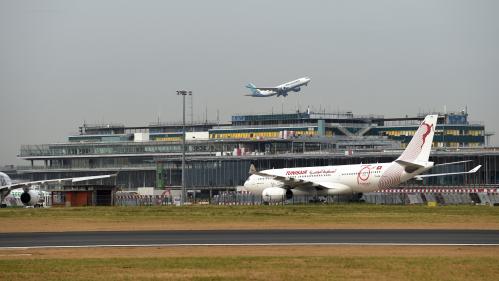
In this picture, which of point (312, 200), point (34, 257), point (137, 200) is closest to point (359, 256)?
point (34, 257)

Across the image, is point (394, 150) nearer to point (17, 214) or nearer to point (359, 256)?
point (17, 214)

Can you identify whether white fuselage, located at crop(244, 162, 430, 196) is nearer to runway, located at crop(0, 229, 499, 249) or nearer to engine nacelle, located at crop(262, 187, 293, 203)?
engine nacelle, located at crop(262, 187, 293, 203)

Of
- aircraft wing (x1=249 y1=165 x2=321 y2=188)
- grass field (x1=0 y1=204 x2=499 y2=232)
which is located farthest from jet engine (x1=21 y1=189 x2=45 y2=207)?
grass field (x1=0 y1=204 x2=499 y2=232)

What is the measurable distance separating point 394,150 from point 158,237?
135 metres

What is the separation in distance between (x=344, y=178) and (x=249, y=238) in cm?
6835

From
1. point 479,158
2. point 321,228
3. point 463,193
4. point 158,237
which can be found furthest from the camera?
point 479,158

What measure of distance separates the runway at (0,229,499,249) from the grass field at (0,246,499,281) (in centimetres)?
326

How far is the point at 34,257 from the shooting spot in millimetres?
39250

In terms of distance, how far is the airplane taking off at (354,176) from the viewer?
10838 cm

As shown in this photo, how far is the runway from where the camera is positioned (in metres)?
45.4

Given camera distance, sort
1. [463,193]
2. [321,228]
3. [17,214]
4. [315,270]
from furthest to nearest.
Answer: [463,193] < [17,214] < [321,228] < [315,270]

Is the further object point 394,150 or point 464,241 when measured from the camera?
point 394,150

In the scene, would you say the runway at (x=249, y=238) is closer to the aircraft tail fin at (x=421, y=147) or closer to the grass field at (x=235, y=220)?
the grass field at (x=235, y=220)

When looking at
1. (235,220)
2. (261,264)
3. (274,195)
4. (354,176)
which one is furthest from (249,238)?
(354,176)
